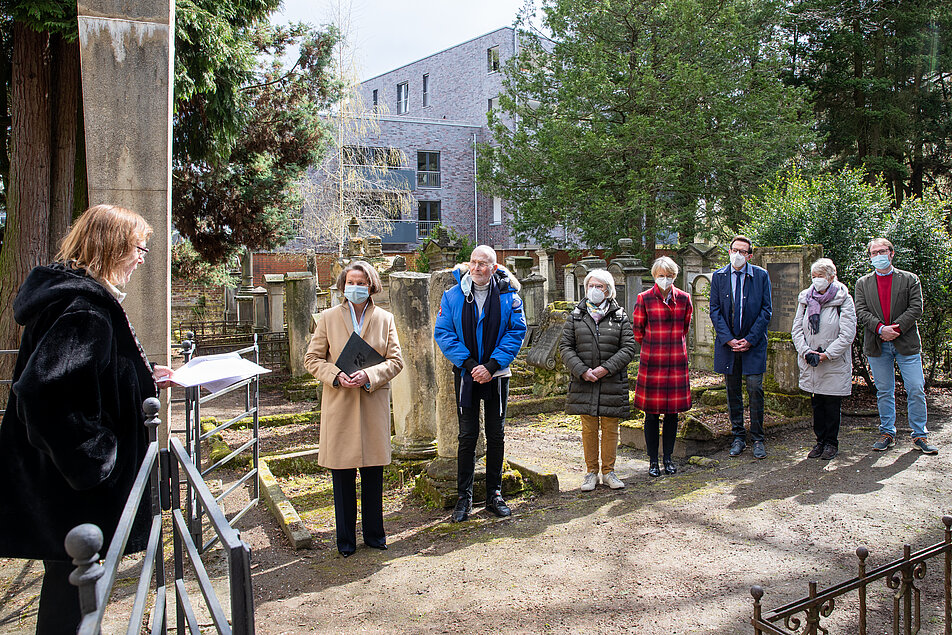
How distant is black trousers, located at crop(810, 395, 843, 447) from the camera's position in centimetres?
664

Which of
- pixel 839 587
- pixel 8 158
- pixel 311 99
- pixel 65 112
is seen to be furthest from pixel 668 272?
pixel 311 99

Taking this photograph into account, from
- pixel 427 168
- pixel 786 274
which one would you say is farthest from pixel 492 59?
pixel 786 274

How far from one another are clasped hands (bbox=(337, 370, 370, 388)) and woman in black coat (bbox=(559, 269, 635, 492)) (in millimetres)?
2009

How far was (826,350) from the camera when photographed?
661 cm

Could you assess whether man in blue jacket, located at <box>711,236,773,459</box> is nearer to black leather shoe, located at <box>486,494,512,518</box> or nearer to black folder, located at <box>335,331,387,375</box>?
black leather shoe, located at <box>486,494,512,518</box>

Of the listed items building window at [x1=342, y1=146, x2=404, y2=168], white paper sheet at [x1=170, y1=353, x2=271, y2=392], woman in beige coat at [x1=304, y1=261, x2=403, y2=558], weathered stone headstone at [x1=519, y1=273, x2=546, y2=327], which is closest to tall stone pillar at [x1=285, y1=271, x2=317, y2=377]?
weathered stone headstone at [x1=519, y1=273, x2=546, y2=327]

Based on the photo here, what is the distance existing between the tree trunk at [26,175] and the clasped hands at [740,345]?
723 cm

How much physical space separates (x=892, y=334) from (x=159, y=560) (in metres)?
6.67

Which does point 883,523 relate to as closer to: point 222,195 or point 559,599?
point 559,599

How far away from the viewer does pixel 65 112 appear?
7.68m

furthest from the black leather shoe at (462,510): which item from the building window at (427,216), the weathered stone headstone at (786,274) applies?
the building window at (427,216)

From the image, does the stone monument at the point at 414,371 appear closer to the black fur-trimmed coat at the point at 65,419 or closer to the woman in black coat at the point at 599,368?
the woman in black coat at the point at 599,368

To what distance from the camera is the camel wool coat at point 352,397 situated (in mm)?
4761

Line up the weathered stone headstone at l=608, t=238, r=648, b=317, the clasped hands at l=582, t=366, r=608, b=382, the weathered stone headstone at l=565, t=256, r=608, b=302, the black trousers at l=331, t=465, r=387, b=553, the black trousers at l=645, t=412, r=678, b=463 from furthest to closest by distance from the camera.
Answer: the weathered stone headstone at l=565, t=256, r=608, b=302 → the weathered stone headstone at l=608, t=238, r=648, b=317 → the black trousers at l=645, t=412, r=678, b=463 → the clasped hands at l=582, t=366, r=608, b=382 → the black trousers at l=331, t=465, r=387, b=553
